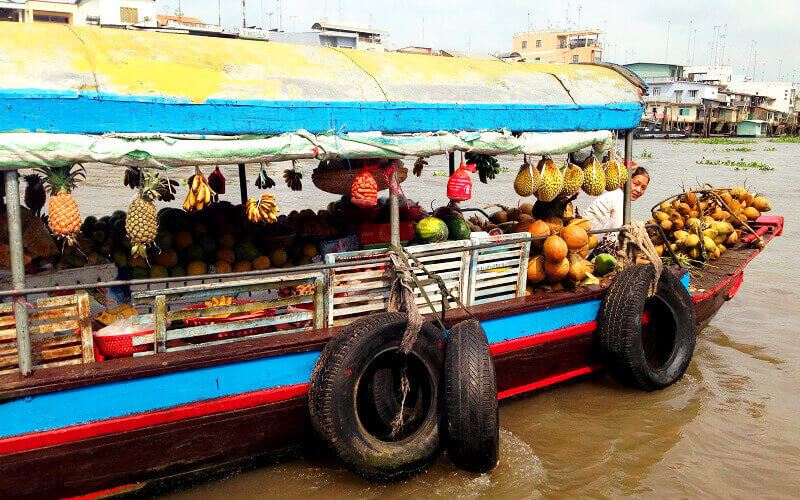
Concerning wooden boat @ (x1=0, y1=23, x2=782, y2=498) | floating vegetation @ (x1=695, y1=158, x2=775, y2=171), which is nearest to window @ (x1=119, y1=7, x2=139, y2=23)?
floating vegetation @ (x1=695, y1=158, x2=775, y2=171)

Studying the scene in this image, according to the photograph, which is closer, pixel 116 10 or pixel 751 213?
pixel 751 213

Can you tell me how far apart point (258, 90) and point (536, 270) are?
8.14ft

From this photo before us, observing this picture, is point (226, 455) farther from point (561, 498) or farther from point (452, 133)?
point (452, 133)

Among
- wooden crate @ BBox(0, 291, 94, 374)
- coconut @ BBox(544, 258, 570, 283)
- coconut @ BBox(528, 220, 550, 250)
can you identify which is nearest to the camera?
wooden crate @ BBox(0, 291, 94, 374)

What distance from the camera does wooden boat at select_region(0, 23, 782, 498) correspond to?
3.24 meters

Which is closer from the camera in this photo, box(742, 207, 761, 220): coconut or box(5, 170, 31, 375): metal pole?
box(5, 170, 31, 375): metal pole

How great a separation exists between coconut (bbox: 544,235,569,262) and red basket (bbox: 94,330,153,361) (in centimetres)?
287

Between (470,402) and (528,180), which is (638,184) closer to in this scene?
(528,180)

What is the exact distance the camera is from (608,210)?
6266 millimetres

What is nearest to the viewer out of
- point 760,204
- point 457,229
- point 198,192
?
point 198,192

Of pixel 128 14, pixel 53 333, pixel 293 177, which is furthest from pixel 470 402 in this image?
pixel 128 14

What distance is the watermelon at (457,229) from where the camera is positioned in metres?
4.93

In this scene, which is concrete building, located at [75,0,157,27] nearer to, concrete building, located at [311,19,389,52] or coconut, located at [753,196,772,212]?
concrete building, located at [311,19,389,52]

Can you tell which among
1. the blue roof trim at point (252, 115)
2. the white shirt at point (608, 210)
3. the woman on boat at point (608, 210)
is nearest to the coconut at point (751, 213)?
the woman on boat at point (608, 210)
